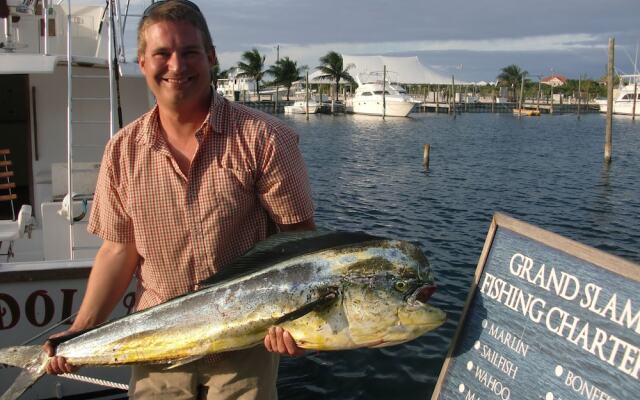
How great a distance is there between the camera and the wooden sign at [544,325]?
2.43 meters

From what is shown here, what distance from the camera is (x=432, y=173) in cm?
2730

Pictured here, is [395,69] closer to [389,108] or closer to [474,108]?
[474,108]

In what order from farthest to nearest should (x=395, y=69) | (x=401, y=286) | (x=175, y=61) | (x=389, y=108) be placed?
(x=395, y=69) → (x=389, y=108) → (x=175, y=61) → (x=401, y=286)

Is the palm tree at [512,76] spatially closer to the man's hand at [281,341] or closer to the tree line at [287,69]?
the tree line at [287,69]

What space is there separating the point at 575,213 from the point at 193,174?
17371mm

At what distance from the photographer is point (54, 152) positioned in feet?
27.2

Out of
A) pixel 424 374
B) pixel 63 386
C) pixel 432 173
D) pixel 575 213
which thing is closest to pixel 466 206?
pixel 575 213

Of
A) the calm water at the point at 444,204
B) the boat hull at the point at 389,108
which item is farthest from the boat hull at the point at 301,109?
the calm water at the point at 444,204

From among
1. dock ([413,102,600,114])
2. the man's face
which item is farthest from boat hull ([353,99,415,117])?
the man's face

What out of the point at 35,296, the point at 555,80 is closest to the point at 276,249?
the point at 35,296

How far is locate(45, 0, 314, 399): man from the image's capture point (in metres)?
2.67

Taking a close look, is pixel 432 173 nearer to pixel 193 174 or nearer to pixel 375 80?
pixel 193 174

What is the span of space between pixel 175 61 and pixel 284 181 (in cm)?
72

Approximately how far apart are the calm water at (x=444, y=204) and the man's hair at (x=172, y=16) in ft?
18.5
